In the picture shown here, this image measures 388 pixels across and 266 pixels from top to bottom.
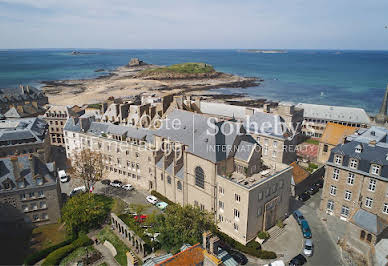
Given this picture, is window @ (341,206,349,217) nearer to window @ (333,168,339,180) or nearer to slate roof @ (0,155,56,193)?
window @ (333,168,339,180)

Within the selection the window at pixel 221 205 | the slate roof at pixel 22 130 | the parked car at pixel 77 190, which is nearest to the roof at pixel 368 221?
the window at pixel 221 205

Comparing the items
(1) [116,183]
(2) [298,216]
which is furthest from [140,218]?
(2) [298,216]

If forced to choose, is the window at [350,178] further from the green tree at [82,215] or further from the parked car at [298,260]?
the green tree at [82,215]

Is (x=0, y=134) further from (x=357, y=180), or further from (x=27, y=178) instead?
(x=357, y=180)

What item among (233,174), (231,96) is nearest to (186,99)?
(233,174)

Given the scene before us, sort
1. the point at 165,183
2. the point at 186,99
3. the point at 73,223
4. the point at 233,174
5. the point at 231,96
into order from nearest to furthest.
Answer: the point at 73,223
the point at 233,174
the point at 165,183
the point at 186,99
the point at 231,96

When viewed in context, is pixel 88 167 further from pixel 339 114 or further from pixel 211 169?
pixel 339 114

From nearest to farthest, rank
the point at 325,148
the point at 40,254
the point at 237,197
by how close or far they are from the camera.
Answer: the point at 40,254, the point at 237,197, the point at 325,148
